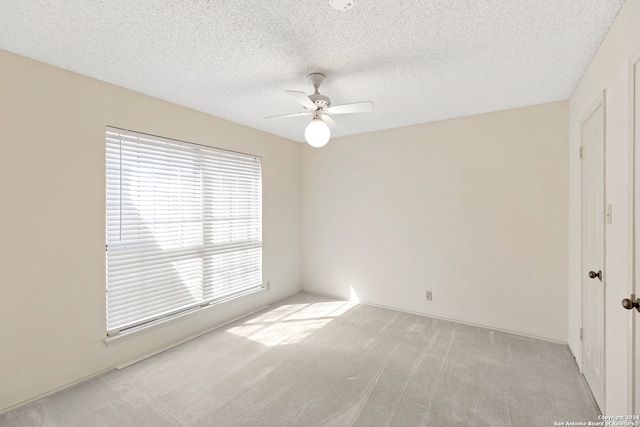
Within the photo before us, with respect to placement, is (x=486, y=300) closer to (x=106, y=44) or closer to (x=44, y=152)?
(x=106, y=44)

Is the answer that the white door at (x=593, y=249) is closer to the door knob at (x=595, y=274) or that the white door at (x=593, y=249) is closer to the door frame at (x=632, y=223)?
the door knob at (x=595, y=274)

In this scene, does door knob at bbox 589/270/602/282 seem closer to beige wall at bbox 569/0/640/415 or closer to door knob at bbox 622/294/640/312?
beige wall at bbox 569/0/640/415

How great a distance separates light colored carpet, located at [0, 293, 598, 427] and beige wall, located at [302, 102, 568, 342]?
48 cm

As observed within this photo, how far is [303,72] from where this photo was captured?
2.39 metres

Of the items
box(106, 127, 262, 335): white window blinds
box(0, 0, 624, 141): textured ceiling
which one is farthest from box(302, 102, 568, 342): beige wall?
box(106, 127, 262, 335): white window blinds

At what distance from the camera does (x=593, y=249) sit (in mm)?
2230

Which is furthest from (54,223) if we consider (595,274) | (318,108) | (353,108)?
(595,274)

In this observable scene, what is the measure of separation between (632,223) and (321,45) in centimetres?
211

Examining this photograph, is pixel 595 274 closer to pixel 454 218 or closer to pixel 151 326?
pixel 454 218

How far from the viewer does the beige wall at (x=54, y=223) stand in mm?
2105

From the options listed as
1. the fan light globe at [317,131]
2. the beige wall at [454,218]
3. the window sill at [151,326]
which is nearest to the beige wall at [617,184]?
the beige wall at [454,218]

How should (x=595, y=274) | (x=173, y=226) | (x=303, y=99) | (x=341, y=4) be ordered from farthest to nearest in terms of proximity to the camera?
(x=173, y=226) → (x=303, y=99) → (x=595, y=274) → (x=341, y=4)

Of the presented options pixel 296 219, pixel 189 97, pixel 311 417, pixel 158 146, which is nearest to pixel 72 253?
pixel 158 146

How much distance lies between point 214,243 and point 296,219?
63.9 inches
